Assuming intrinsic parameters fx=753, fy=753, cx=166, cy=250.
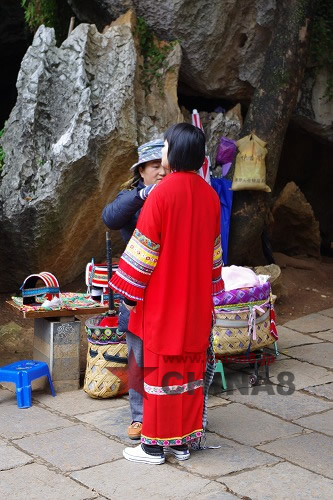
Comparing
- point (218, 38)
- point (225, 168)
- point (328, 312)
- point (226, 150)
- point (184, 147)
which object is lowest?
point (328, 312)

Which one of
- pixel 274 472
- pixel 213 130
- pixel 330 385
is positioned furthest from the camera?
pixel 213 130

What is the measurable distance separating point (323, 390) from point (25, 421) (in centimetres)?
214

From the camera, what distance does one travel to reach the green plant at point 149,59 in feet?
25.4

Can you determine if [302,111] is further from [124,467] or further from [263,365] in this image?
[124,467]

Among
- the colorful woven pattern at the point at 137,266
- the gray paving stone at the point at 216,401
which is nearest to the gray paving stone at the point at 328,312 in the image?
the gray paving stone at the point at 216,401

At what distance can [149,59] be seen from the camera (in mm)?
7777

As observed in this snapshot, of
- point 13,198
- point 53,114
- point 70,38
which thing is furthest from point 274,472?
point 70,38

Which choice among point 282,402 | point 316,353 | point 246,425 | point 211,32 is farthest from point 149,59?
point 246,425

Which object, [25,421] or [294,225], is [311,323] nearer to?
[294,225]

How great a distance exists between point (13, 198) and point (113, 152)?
1033 millimetres

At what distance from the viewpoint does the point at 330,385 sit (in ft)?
18.3

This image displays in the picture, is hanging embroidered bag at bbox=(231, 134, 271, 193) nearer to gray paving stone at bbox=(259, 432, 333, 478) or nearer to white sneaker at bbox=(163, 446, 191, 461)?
gray paving stone at bbox=(259, 432, 333, 478)

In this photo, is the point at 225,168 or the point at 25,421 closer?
the point at 25,421

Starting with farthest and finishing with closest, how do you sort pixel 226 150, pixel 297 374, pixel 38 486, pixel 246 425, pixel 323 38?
pixel 323 38, pixel 226 150, pixel 297 374, pixel 246 425, pixel 38 486
